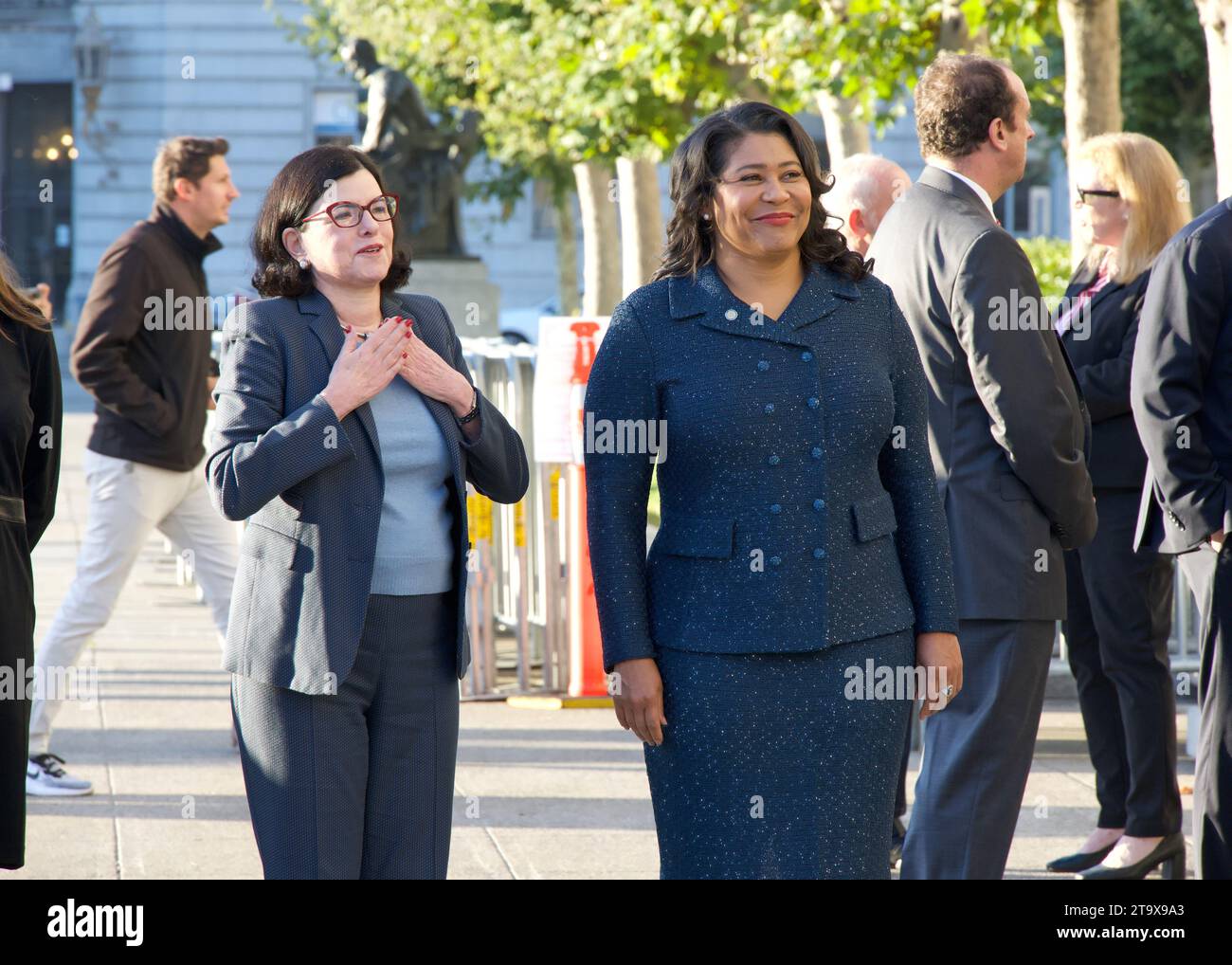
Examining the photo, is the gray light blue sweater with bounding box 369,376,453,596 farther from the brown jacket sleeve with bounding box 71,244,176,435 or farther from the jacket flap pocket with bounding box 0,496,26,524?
the brown jacket sleeve with bounding box 71,244,176,435

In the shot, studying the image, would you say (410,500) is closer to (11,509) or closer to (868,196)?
(11,509)

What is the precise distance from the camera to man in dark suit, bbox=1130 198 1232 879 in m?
4.32

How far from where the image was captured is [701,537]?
334cm

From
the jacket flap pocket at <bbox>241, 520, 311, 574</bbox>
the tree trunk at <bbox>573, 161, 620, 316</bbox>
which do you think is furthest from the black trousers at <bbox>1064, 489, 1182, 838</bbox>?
the tree trunk at <bbox>573, 161, 620, 316</bbox>

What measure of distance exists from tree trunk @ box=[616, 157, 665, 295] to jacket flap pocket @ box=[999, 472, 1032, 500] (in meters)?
14.0

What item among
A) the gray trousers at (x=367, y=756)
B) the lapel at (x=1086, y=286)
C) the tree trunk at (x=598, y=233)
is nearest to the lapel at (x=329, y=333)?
the gray trousers at (x=367, y=756)

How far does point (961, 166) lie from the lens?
454cm

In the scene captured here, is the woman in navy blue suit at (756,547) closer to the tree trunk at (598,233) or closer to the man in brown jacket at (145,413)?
the man in brown jacket at (145,413)

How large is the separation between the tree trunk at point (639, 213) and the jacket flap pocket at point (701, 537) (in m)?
15.0

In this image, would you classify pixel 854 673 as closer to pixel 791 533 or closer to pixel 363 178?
pixel 791 533

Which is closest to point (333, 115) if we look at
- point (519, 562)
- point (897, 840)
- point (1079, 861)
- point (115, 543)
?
point (519, 562)

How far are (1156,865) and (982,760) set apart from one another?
1.31 metres
